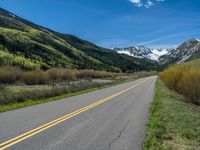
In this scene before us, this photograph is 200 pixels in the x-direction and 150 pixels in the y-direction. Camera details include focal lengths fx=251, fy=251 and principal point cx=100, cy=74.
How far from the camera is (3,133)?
7.39 m

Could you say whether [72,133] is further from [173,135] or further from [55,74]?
[55,74]

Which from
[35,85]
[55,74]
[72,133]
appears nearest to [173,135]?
[72,133]

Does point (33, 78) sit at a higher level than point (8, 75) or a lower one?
lower

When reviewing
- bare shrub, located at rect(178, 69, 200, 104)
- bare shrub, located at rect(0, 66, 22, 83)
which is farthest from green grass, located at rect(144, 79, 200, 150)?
bare shrub, located at rect(0, 66, 22, 83)

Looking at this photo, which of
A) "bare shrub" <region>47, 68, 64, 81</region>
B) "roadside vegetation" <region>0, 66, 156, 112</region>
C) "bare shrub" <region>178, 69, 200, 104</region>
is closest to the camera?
"roadside vegetation" <region>0, 66, 156, 112</region>

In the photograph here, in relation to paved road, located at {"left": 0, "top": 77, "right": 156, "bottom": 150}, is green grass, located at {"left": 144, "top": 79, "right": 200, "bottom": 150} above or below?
below

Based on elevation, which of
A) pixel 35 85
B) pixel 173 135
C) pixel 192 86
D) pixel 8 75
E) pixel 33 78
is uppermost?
pixel 8 75

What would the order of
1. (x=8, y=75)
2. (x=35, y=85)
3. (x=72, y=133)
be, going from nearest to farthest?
(x=72, y=133) < (x=8, y=75) < (x=35, y=85)

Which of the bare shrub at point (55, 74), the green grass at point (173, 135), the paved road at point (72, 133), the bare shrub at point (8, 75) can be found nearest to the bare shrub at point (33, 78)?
Result: the bare shrub at point (8, 75)

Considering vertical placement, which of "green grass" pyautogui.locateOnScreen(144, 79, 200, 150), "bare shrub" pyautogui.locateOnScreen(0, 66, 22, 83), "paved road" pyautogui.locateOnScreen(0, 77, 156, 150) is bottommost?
"green grass" pyautogui.locateOnScreen(144, 79, 200, 150)

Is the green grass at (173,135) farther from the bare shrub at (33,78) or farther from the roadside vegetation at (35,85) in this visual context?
the bare shrub at (33,78)

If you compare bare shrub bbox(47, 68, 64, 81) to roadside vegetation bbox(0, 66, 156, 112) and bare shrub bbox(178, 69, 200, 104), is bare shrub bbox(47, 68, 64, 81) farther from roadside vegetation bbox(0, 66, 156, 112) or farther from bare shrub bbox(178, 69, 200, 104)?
→ bare shrub bbox(178, 69, 200, 104)

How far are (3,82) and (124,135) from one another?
1835 inches

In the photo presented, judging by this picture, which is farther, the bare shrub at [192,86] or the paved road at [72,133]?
the bare shrub at [192,86]
